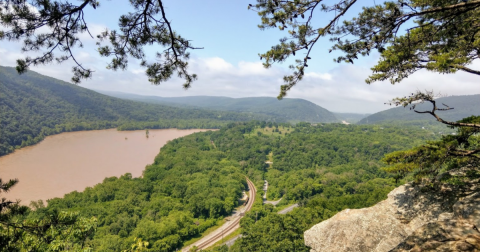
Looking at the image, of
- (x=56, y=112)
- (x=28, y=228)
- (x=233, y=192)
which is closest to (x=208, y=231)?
(x=233, y=192)

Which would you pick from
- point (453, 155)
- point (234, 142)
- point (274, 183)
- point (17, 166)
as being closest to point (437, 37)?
point (453, 155)

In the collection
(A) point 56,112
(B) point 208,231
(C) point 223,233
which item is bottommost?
(B) point 208,231

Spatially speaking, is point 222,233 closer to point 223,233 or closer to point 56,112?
point 223,233

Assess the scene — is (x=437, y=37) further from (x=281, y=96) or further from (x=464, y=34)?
(x=281, y=96)

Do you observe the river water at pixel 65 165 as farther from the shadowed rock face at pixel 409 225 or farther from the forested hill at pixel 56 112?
the shadowed rock face at pixel 409 225

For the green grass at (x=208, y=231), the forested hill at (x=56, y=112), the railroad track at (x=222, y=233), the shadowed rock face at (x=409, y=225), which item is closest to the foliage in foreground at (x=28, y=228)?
the shadowed rock face at (x=409, y=225)

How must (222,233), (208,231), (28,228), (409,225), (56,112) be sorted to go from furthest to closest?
1. (56,112)
2. (208,231)
3. (222,233)
4. (409,225)
5. (28,228)
